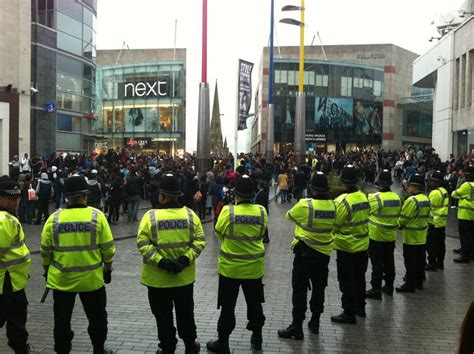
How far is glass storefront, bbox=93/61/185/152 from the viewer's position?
6038 centimetres

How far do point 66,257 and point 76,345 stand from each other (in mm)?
1389

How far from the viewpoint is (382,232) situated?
7871 millimetres

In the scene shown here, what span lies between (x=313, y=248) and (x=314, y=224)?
0.97 feet

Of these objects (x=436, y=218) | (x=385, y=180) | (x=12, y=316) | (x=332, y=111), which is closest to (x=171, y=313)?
(x=12, y=316)

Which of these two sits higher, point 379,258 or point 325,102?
point 325,102

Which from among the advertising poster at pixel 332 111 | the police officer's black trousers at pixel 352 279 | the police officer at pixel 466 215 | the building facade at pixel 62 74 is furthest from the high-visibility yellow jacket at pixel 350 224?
the advertising poster at pixel 332 111

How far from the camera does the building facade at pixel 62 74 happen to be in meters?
31.4

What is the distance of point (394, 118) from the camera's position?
71.7 meters

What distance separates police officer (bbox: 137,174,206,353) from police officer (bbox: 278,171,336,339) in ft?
4.88

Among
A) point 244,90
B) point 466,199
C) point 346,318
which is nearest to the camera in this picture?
point 346,318

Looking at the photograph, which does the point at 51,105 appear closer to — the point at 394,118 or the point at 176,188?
the point at 176,188

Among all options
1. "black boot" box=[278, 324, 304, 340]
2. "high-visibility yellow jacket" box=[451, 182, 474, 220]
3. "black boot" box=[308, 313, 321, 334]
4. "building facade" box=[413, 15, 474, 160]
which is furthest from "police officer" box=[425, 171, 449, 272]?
"building facade" box=[413, 15, 474, 160]

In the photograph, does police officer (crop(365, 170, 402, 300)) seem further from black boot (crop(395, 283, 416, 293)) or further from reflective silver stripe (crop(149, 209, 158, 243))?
reflective silver stripe (crop(149, 209, 158, 243))

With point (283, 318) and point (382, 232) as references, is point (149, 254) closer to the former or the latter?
point (283, 318)
